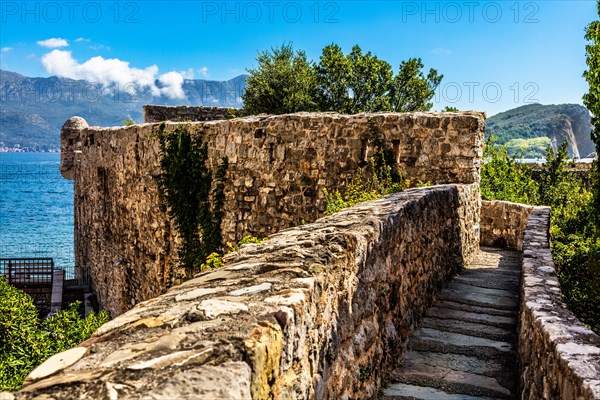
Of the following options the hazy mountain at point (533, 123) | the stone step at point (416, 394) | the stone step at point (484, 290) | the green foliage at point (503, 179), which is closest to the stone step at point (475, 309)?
the stone step at point (484, 290)

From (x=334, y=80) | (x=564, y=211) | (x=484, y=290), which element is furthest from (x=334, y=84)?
(x=484, y=290)

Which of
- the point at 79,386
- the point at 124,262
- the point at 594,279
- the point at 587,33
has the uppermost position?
the point at 587,33

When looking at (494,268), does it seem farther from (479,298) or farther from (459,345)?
(459,345)

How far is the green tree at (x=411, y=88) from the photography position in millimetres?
25250

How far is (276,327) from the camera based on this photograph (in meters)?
2.29

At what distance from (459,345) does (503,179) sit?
1475 centimetres

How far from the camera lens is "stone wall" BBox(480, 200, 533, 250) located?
1170 cm

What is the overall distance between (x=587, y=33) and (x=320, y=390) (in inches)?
463

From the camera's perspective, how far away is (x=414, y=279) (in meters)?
5.37

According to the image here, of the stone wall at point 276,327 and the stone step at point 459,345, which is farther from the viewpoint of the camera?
the stone step at point 459,345

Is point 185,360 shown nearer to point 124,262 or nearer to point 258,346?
point 258,346

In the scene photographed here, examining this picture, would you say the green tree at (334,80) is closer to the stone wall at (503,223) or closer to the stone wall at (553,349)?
the stone wall at (503,223)

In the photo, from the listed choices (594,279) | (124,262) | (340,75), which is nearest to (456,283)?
(594,279)

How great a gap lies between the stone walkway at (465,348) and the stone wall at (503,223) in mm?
4563
